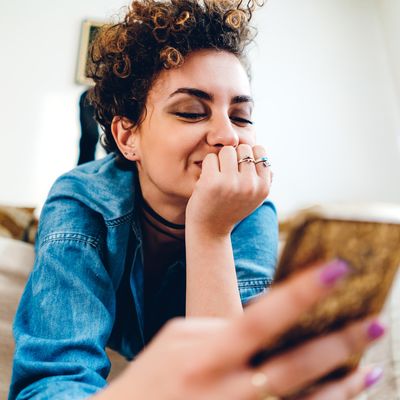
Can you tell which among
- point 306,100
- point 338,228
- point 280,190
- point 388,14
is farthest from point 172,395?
A: point 388,14

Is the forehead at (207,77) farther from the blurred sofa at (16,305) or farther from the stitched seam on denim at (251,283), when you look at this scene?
the blurred sofa at (16,305)

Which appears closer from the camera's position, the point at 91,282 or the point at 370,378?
the point at 370,378

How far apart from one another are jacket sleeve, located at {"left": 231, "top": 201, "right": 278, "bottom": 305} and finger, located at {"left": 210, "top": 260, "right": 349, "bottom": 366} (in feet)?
1.96

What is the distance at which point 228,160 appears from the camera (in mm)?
734

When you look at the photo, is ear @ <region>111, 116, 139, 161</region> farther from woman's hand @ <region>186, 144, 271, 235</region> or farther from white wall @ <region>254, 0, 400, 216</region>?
white wall @ <region>254, 0, 400, 216</region>

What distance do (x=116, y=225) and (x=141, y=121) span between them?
247 millimetres

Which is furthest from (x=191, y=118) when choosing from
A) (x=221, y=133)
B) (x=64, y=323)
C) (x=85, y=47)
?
(x=85, y=47)

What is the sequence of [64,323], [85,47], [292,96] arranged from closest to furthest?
1. [64,323]
2. [85,47]
3. [292,96]

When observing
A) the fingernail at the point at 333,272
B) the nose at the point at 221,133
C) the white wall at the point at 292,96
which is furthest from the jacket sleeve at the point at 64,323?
the white wall at the point at 292,96

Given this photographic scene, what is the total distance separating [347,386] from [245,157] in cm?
48

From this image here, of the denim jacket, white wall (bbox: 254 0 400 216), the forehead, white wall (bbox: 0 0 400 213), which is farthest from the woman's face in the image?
white wall (bbox: 254 0 400 216)

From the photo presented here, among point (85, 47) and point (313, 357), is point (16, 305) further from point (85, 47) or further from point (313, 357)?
point (85, 47)

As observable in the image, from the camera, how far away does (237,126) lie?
86 cm

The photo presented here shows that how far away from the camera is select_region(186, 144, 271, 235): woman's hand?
0.71 metres
